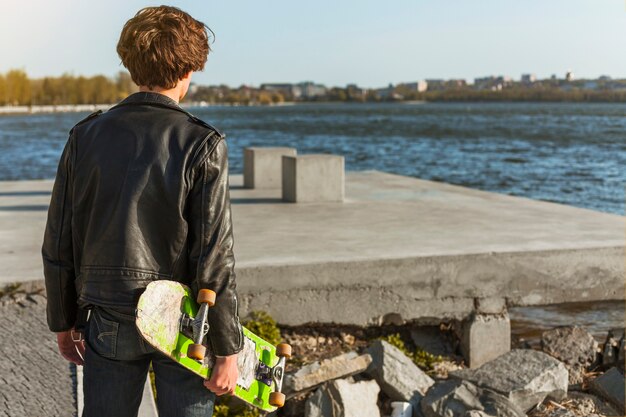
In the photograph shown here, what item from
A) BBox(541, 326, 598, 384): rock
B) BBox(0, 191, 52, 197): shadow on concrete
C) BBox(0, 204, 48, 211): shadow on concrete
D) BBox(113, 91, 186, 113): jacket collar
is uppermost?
BBox(113, 91, 186, 113): jacket collar

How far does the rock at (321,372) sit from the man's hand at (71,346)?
3093 mm

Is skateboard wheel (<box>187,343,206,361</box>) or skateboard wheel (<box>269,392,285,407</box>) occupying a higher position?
skateboard wheel (<box>187,343,206,361</box>)

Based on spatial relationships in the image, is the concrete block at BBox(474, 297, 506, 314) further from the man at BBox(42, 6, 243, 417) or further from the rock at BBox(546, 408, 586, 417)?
the man at BBox(42, 6, 243, 417)

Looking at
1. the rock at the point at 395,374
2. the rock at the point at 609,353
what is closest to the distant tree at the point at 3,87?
the rock at the point at 609,353

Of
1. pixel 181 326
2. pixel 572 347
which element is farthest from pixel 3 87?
pixel 181 326

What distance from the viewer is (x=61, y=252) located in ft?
9.59

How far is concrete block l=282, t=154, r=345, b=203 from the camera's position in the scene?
11.8 metres

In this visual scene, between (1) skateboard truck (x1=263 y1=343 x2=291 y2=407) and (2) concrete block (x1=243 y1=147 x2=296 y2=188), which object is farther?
(2) concrete block (x1=243 y1=147 x2=296 y2=188)

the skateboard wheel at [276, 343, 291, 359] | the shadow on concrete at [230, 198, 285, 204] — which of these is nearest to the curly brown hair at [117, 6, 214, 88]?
the skateboard wheel at [276, 343, 291, 359]

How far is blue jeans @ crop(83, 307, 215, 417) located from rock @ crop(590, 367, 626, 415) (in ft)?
15.9

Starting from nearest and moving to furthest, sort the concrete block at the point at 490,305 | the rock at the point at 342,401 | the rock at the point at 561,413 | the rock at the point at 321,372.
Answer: the rock at the point at 342,401 → the rock at the point at 561,413 → the rock at the point at 321,372 → the concrete block at the point at 490,305

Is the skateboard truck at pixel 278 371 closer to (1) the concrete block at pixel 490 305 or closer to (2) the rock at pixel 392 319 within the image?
(2) the rock at pixel 392 319

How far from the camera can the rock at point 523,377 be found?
6375mm

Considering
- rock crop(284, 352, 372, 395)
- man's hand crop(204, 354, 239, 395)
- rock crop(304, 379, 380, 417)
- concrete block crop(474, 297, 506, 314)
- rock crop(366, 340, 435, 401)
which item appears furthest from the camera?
concrete block crop(474, 297, 506, 314)
